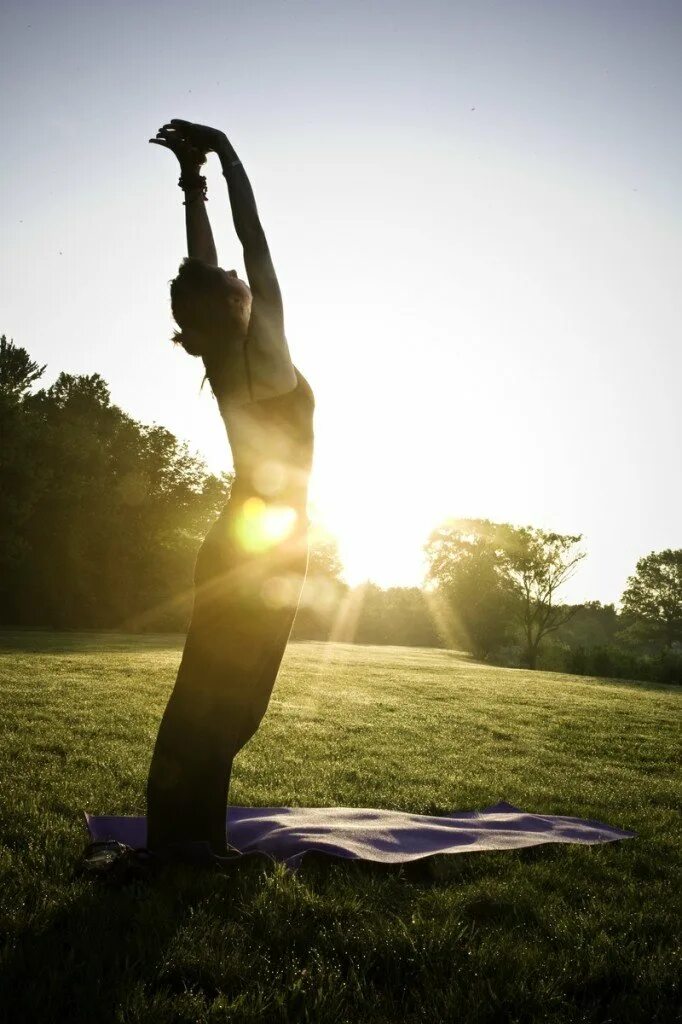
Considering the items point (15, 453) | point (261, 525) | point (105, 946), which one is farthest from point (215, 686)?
point (15, 453)

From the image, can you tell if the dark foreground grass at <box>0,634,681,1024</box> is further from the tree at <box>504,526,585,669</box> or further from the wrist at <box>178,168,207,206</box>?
the tree at <box>504,526,585,669</box>

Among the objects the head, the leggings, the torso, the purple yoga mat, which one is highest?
the head

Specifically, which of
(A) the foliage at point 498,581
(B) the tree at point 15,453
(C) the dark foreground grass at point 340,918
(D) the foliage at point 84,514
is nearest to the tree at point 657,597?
(A) the foliage at point 498,581

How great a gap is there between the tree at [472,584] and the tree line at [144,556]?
0.14 metres

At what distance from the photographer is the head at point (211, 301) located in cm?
313

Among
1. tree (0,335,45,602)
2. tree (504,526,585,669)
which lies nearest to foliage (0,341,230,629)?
tree (0,335,45,602)

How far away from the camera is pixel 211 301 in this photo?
3.14 metres

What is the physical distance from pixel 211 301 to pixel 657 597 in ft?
272

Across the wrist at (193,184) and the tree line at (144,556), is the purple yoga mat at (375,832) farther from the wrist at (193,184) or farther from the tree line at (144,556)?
the tree line at (144,556)

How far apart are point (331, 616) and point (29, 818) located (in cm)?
5653

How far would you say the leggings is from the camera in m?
3.08

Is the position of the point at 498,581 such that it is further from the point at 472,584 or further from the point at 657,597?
the point at 657,597

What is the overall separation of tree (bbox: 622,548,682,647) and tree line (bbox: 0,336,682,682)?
24.7 m

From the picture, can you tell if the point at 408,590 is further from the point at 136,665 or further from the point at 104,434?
the point at 136,665
